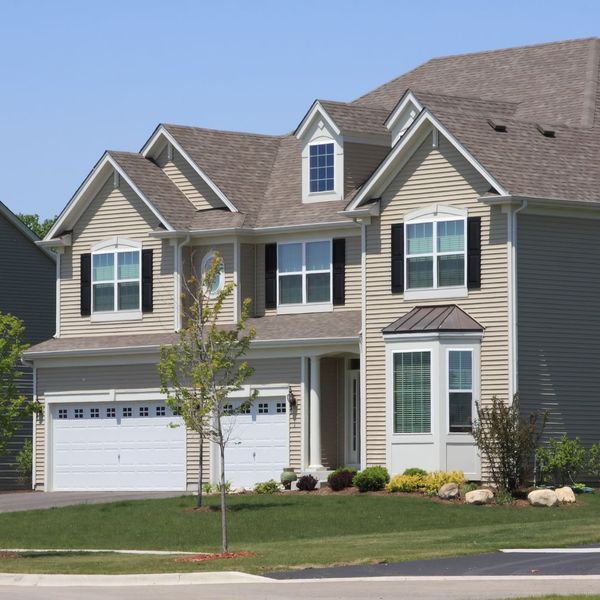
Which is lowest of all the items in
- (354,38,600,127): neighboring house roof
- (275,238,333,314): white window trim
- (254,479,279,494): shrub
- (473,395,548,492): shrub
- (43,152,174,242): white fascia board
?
(254,479,279,494): shrub

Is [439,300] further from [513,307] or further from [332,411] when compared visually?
[332,411]

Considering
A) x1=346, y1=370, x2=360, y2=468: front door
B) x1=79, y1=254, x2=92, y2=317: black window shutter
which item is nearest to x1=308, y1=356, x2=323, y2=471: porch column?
x1=346, y1=370, x2=360, y2=468: front door

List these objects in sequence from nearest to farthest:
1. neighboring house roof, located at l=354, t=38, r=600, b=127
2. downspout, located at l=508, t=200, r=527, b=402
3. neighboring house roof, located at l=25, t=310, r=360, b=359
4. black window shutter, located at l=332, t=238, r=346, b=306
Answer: downspout, located at l=508, t=200, r=527, b=402, neighboring house roof, located at l=25, t=310, r=360, b=359, black window shutter, located at l=332, t=238, r=346, b=306, neighboring house roof, located at l=354, t=38, r=600, b=127

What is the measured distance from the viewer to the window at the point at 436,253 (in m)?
38.0

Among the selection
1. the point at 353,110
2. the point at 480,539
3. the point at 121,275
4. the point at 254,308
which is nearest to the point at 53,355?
the point at 121,275

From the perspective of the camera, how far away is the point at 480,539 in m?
27.6

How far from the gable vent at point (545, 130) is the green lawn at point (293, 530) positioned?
30.3 feet

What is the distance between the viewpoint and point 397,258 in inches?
1540

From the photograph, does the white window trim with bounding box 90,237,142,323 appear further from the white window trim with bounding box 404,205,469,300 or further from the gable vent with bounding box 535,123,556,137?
the gable vent with bounding box 535,123,556,137

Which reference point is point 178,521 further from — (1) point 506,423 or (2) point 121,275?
(2) point 121,275

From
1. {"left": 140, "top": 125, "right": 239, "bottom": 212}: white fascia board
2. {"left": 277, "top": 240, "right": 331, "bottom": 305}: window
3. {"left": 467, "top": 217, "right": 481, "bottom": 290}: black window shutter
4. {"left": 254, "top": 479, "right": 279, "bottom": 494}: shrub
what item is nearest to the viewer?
{"left": 467, "top": 217, "right": 481, "bottom": 290}: black window shutter

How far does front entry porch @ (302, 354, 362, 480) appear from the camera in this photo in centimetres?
4116

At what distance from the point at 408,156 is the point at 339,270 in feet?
14.5

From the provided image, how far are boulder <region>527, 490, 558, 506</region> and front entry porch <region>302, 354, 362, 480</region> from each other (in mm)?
7582
